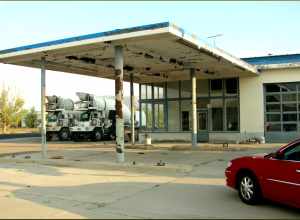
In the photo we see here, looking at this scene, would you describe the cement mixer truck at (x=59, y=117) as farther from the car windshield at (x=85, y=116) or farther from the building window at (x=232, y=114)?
the building window at (x=232, y=114)

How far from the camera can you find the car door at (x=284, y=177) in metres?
8.45

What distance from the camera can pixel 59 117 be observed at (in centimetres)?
4347

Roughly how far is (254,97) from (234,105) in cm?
165

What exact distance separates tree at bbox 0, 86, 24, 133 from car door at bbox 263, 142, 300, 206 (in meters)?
64.9

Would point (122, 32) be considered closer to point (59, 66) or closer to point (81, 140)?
point (59, 66)

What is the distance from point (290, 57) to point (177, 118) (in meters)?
8.91

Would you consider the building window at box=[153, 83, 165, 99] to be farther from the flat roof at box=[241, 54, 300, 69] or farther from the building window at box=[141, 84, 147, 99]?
the flat roof at box=[241, 54, 300, 69]

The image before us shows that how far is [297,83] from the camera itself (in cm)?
2933

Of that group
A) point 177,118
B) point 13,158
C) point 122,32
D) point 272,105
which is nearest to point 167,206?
point 122,32

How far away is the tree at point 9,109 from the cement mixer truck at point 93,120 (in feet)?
102

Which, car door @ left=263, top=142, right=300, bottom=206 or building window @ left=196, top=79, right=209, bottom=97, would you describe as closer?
car door @ left=263, top=142, right=300, bottom=206

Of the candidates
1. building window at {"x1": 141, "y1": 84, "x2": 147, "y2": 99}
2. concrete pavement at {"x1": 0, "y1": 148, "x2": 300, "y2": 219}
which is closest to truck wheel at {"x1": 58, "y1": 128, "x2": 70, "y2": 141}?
building window at {"x1": 141, "y1": 84, "x2": 147, "y2": 99}

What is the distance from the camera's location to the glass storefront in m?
31.5

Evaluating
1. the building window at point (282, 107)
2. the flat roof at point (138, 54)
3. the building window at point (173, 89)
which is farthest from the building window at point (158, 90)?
the building window at point (282, 107)
